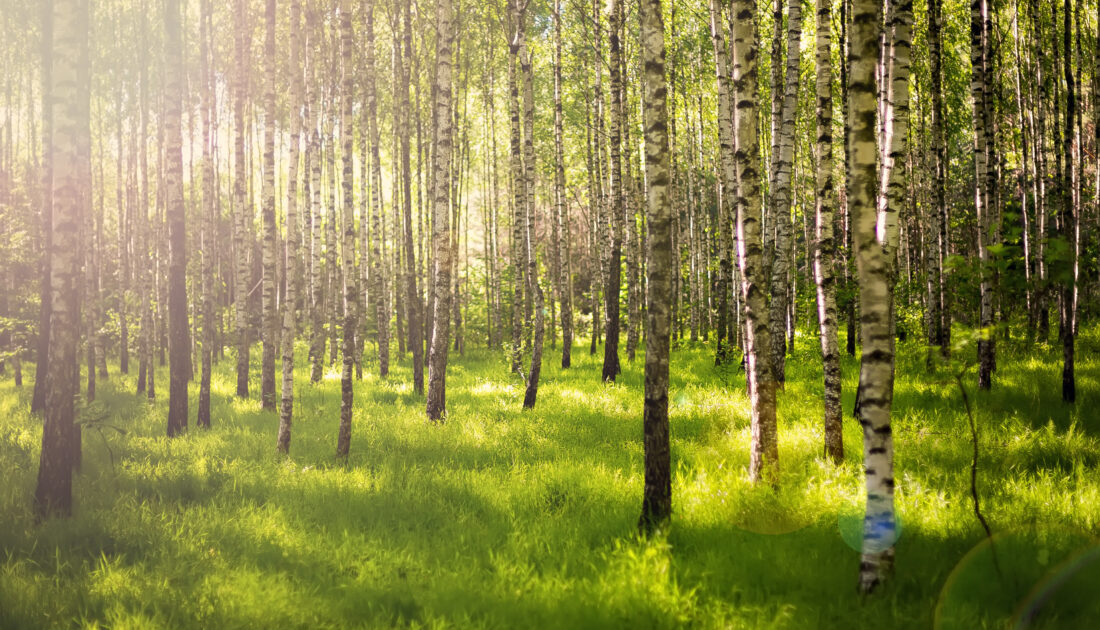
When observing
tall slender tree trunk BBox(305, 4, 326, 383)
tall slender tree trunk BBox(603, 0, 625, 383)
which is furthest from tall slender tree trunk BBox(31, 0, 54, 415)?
tall slender tree trunk BBox(603, 0, 625, 383)

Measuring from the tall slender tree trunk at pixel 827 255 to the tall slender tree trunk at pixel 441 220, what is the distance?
577 centimetres

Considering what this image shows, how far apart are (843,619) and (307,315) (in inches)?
1221

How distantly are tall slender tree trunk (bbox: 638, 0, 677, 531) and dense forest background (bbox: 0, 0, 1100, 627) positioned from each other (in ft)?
0.09

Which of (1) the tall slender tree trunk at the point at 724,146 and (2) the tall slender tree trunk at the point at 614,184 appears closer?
(1) the tall slender tree trunk at the point at 724,146

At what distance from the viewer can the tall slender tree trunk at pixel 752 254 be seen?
19.8ft

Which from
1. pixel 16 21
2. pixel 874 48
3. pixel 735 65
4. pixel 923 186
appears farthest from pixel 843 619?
pixel 16 21

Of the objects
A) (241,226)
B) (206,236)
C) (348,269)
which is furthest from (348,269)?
(206,236)

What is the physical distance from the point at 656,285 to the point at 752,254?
1.51m

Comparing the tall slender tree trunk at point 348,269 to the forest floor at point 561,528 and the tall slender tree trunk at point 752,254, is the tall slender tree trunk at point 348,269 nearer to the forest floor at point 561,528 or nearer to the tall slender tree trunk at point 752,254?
the forest floor at point 561,528

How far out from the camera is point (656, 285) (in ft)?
17.0

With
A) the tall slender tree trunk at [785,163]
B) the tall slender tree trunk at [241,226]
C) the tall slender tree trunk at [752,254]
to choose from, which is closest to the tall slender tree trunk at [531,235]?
the tall slender tree trunk at [785,163]

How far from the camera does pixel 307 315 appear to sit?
3102 centimetres

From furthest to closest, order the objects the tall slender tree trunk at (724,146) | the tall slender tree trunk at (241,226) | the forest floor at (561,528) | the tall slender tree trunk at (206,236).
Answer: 1. the tall slender tree trunk at (241,226)
2. the tall slender tree trunk at (206,236)
3. the tall slender tree trunk at (724,146)
4. the forest floor at (561,528)

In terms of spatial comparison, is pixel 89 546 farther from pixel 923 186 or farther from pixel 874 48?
pixel 923 186
